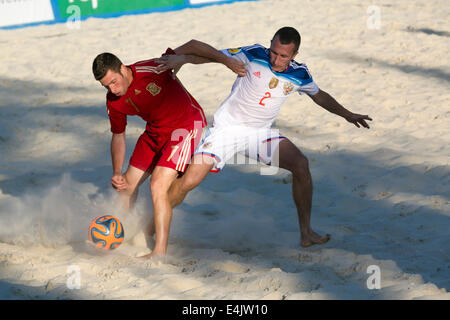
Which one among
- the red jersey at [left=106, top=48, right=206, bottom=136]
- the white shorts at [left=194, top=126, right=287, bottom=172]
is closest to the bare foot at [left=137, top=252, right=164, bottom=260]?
the white shorts at [left=194, top=126, right=287, bottom=172]

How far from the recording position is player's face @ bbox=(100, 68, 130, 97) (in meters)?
3.99

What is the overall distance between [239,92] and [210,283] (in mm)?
1635

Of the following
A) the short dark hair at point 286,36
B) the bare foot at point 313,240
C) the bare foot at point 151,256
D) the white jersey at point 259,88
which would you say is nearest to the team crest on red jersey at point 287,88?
the white jersey at point 259,88

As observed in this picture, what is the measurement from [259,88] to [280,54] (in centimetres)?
34

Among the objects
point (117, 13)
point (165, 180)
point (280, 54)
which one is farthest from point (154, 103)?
point (117, 13)

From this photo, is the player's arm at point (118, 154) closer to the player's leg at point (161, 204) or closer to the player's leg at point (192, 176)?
the player's leg at point (161, 204)

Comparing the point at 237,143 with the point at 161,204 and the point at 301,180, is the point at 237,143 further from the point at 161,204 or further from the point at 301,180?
the point at 161,204

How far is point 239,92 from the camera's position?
4633mm

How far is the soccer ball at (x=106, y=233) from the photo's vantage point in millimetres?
4227

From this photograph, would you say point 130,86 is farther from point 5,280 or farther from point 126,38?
point 126,38

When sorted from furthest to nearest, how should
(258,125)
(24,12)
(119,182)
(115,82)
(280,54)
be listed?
(24,12), (258,125), (119,182), (280,54), (115,82)

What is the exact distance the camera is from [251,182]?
19.6 feet

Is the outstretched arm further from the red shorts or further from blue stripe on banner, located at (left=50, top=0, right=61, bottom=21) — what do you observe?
blue stripe on banner, located at (left=50, top=0, right=61, bottom=21)
